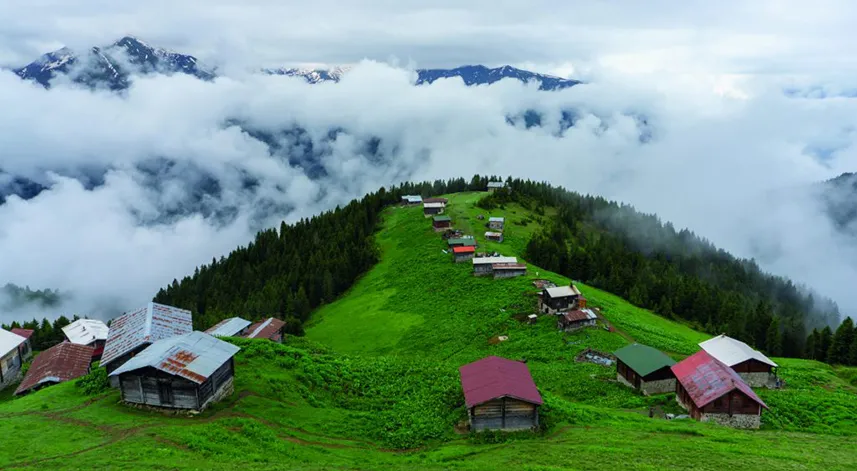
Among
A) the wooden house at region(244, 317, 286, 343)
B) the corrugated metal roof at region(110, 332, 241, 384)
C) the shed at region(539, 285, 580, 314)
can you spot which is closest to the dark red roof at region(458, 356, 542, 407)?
the corrugated metal roof at region(110, 332, 241, 384)

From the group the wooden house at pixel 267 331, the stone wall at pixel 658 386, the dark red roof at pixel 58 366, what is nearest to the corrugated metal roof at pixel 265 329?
the wooden house at pixel 267 331

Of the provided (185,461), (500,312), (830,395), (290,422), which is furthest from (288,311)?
(830,395)

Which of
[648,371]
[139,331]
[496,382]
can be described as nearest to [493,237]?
[648,371]

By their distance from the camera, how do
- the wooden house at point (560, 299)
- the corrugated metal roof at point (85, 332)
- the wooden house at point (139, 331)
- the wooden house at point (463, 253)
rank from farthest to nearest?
the wooden house at point (463, 253)
the corrugated metal roof at point (85, 332)
the wooden house at point (560, 299)
the wooden house at point (139, 331)

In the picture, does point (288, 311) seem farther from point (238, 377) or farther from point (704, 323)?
point (704, 323)

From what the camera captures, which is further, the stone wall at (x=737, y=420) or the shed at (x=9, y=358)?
the shed at (x=9, y=358)

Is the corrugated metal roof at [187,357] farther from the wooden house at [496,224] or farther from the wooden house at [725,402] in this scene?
A: the wooden house at [496,224]

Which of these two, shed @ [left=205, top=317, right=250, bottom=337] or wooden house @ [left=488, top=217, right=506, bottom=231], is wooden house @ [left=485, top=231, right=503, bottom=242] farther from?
shed @ [left=205, top=317, right=250, bottom=337]

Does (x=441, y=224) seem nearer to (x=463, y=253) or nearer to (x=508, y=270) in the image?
(x=463, y=253)
